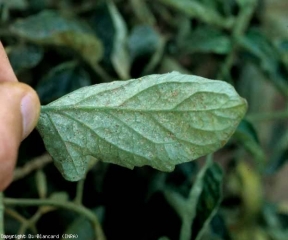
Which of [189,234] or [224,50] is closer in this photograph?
[189,234]

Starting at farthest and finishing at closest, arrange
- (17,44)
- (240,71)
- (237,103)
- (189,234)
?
(240,71)
(17,44)
(189,234)
(237,103)

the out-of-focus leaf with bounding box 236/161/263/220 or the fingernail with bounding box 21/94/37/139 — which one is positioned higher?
the fingernail with bounding box 21/94/37/139

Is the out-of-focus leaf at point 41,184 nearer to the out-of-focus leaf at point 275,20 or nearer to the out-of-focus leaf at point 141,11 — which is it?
the out-of-focus leaf at point 141,11

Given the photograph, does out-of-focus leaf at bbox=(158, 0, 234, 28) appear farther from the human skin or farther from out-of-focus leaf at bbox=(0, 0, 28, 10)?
the human skin

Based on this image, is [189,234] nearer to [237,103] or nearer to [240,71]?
[237,103]

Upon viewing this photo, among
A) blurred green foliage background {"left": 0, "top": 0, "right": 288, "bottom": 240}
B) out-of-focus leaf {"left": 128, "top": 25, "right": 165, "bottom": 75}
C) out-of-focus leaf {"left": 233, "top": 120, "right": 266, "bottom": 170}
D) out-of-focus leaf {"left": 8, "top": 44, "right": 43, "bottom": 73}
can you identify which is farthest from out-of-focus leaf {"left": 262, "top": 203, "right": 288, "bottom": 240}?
out-of-focus leaf {"left": 8, "top": 44, "right": 43, "bottom": 73}

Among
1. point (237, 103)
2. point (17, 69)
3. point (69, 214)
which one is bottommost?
point (69, 214)

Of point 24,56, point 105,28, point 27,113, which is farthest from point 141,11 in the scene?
point 27,113

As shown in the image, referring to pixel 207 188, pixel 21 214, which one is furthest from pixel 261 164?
pixel 21 214
